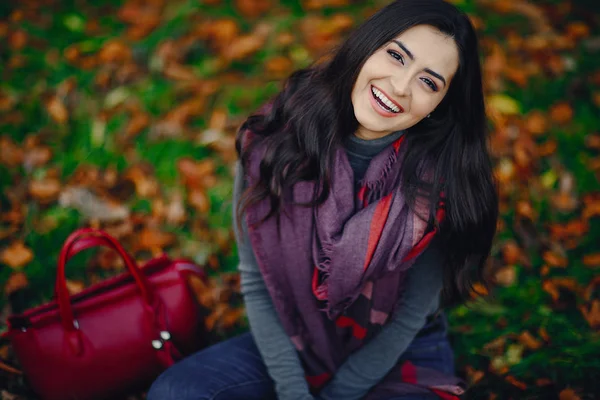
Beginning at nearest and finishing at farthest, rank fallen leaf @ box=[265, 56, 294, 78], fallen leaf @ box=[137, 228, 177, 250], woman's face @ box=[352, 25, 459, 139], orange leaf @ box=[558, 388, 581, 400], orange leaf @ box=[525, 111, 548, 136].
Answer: woman's face @ box=[352, 25, 459, 139]
orange leaf @ box=[558, 388, 581, 400]
fallen leaf @ box=[137, 228, 177, 250]
orange leaf @ box=[525, 111, 548, 136]
fallen leaf @ box=[265, 56, 294, 78]

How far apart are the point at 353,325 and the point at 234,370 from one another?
464 millimetres

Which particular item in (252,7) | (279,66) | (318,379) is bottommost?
(318,379)

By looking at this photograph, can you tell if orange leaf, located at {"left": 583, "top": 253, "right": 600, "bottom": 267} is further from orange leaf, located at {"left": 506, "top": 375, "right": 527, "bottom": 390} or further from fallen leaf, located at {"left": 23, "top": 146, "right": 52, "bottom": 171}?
fallen leaf, located at {"left": 23, "top": 146, "right": 52, "bottom": 171}

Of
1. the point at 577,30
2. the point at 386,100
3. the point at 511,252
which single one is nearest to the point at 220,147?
the point at 386,100

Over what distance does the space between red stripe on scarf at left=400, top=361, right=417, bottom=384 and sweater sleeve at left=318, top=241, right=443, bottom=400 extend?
0.06m

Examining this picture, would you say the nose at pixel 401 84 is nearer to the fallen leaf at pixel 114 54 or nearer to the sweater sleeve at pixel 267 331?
the sweater sleeve at pixel 267 331

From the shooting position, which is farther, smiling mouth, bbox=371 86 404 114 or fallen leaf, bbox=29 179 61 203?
fallen leaf, bbox=29 179 61 203

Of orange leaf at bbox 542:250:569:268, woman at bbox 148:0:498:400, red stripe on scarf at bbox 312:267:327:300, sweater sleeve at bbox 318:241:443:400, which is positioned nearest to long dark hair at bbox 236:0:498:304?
woman at bbox 148:0:498:400

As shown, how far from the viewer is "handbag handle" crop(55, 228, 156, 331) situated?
1574 millimetres

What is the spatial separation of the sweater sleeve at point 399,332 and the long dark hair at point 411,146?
0.11 metres

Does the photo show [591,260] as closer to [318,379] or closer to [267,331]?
[318,379]

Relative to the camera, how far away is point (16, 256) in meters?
2.37

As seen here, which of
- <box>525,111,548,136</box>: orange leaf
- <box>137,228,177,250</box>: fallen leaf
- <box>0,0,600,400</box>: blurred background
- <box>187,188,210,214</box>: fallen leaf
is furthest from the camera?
<box>525,111,548,136</box>: orange leaf

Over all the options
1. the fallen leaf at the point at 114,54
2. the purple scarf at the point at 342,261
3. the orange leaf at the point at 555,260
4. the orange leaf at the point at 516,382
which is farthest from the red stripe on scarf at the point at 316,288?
the fallen leaf at the point at 114,54
